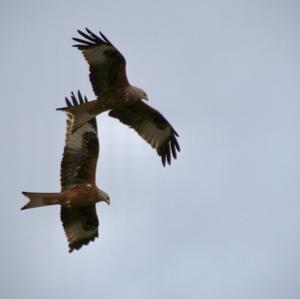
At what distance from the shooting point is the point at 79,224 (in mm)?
12297

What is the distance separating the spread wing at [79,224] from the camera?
481 inches

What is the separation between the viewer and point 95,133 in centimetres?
1237

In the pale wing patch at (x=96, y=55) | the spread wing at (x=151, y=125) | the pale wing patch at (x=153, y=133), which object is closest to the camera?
the pale wing patch at (x=96, y=55)

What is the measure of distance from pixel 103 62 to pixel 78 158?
165 cm

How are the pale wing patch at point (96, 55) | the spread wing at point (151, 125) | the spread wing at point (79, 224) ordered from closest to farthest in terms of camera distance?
A: the pale wing patch at point (96, 55) < the spread wing at point (79, 224) < the spread wing at point (151, 125)

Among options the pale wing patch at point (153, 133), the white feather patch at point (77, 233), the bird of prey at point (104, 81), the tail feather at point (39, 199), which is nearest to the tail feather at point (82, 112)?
the bird of prey at point (104, 81)

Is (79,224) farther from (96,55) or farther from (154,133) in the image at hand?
(96,55)

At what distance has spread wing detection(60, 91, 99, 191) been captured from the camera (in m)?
12.0

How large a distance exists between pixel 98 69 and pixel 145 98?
924 millimetres

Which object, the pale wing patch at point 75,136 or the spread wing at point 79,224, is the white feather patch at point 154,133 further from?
the spread wing at point 79,224

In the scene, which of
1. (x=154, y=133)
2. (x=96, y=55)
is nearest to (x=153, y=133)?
(x=154, y=133)

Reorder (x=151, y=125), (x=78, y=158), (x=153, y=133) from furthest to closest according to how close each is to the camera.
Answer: (x=153, y=133) < (x=151, y=125) < (x=78, y=158)

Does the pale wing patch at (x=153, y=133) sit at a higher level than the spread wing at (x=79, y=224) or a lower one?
higher

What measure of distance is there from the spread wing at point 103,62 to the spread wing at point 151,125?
879 mm
